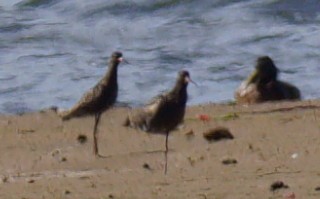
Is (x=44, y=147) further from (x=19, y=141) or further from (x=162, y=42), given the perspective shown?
(x=162, y=42)

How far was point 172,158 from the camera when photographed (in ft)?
32.2

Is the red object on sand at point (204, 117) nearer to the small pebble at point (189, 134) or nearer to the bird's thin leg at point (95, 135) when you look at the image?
the small pebble at point (189, 134)

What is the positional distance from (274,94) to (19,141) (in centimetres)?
303

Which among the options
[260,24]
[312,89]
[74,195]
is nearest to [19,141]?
[74,195]

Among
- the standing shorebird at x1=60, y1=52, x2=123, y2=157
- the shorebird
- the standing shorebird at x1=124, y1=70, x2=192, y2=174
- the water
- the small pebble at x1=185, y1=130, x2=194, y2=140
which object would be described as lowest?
the water

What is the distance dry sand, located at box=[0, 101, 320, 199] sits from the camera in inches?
344

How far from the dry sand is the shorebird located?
637 millimetres

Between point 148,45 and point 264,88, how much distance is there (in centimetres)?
542

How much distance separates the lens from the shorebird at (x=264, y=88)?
1309cm

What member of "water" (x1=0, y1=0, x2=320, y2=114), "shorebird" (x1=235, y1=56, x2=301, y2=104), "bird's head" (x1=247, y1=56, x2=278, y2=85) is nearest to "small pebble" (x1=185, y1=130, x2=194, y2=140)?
"shorebird" (x1=235, y1=56, x2=301, y2=104)

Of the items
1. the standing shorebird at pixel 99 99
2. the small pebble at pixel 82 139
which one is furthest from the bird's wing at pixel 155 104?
the small pebble at pixel 82 139

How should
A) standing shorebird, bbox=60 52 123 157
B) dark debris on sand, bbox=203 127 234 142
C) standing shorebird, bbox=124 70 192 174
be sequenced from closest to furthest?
standing shorebird, bbox=124 70 192 174, dark debris on sand, bbox=203 127 234 142, standing shorebird, bbox=60 52 123 157

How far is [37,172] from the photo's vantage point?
9734 millimetres

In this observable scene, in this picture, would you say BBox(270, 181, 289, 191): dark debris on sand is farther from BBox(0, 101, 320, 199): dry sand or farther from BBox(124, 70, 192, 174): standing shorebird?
BBox(124, 70, 192, 174): standing shorebird
